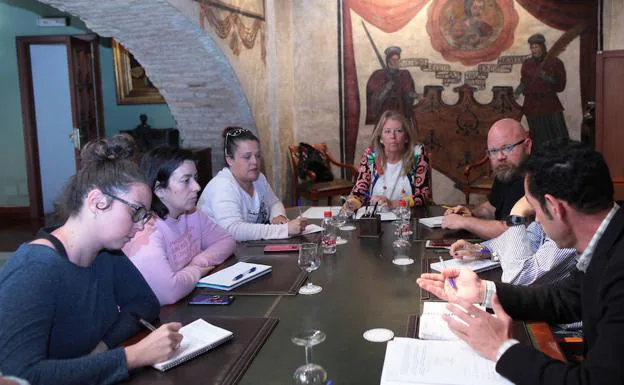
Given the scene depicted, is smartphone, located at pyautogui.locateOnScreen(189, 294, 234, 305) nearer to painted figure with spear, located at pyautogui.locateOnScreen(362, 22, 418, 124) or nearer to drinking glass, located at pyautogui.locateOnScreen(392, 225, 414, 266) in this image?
drinking glass, located at pyautogui.locateOnScreen(392, 225, 414, 266)

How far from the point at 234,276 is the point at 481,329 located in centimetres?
122

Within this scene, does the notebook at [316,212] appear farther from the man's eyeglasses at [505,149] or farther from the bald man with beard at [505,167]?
the man's eyeglasses at [505,149]

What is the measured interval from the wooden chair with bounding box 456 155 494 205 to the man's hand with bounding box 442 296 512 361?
512cm

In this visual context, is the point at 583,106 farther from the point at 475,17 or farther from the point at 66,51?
the point at 66,51

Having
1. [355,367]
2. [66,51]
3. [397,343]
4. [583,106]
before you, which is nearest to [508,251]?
[397,343]

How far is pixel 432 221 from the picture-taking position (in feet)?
12.8

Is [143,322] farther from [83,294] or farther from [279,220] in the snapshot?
[279,220]

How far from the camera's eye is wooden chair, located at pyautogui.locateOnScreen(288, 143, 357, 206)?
7.22 m

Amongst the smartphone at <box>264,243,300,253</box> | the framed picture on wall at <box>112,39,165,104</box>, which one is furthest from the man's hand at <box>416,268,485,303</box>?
the framed picture on wall at <box>112,39,165,104</box>

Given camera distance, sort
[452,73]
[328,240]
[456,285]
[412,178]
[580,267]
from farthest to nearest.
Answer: [452,73], [412,178], [328,240], [456,285], [580,267]

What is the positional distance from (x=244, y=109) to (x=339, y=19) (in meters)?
1.96

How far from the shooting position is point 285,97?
25.5 feet

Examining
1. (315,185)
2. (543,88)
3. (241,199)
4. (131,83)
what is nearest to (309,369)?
(241,199)

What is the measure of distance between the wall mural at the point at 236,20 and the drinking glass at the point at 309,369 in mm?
4231
